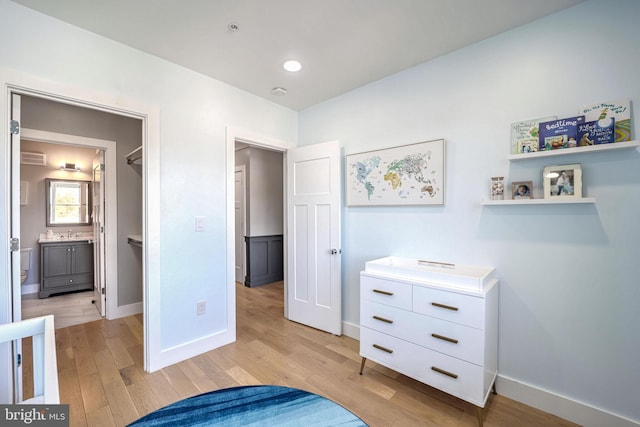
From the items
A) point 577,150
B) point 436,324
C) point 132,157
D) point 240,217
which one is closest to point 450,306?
point 436,324

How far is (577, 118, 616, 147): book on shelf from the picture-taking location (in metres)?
1.61

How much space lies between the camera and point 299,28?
1.94 m

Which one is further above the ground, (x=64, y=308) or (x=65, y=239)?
(x=65, y=239)

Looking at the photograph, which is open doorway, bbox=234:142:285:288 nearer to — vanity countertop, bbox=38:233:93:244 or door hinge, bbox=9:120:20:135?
vanity countertop, bbox=38:233:93:244

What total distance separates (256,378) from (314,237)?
144 cm

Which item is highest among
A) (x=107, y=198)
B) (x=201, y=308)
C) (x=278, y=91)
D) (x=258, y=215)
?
(x=278, y=91)

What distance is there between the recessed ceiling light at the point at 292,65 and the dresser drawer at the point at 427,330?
6.85 ft

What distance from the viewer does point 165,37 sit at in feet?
6.69

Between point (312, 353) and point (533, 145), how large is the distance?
2420 mm

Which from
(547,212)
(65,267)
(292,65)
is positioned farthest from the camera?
(65,267)

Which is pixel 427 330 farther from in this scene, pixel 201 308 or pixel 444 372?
pixel 201 308

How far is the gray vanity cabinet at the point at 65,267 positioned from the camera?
410 cm

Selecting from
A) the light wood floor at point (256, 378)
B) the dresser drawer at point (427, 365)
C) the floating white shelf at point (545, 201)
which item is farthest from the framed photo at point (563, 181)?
the light wood floor at point (256, 378)

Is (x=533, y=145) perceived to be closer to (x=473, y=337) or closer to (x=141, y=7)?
(x=473, y=337)
